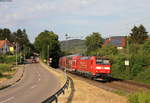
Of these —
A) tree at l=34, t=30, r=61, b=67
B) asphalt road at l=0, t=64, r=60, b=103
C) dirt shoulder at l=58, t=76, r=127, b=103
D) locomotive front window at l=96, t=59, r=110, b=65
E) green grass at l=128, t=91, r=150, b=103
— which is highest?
tree at l=34, t=30, r=61, b=67

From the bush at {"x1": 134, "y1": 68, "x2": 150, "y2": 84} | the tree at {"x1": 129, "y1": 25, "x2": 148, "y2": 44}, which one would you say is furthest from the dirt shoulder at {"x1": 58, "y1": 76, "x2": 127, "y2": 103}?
the tree at {"x1": 129, "y1": 25, "x2": 148, "y2": 44}

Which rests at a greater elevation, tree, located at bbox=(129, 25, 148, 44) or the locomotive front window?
tree, located at bbox=(129, 25, 148, 44)

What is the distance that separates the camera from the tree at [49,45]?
347 ft

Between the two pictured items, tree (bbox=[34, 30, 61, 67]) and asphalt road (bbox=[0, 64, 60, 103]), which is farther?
tree (bbox=[34, 30, 61, 67])

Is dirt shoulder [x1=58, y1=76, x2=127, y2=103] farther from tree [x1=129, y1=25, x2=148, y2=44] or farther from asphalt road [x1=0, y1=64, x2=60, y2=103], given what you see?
tree [x1=129, y1=25, x2=148, y2=44]

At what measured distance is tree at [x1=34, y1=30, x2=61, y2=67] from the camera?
347 ft

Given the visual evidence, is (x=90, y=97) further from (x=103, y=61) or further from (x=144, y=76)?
(x=144, y=76)

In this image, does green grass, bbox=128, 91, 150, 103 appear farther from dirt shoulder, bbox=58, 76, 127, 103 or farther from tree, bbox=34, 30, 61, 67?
tree, bbox=34, 30, 61, 67

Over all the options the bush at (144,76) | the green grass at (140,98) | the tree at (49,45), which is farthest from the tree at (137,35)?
the green grass at (140,98)

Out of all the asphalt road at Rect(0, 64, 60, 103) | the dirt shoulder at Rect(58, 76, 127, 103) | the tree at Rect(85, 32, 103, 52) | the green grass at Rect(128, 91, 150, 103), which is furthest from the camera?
the tree at Rect(85, 32, 103, 52)

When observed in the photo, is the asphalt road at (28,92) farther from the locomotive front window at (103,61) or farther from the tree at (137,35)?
the tree at (137,35)

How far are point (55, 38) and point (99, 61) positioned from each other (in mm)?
85375

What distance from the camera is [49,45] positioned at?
107188 mm

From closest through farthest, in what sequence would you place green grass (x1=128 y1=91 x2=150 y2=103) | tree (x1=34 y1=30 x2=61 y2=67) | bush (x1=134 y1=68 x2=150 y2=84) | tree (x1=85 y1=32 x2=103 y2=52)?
green grass (x1=128 y1=91 x2=150 y2=103) < bush (x1=134 y1=68 x2=150 y2=84) < tree (x1=85 y1=32 x2=103 y2=52) < tree (x1=34 y1=30 x2=61 y2=67)
